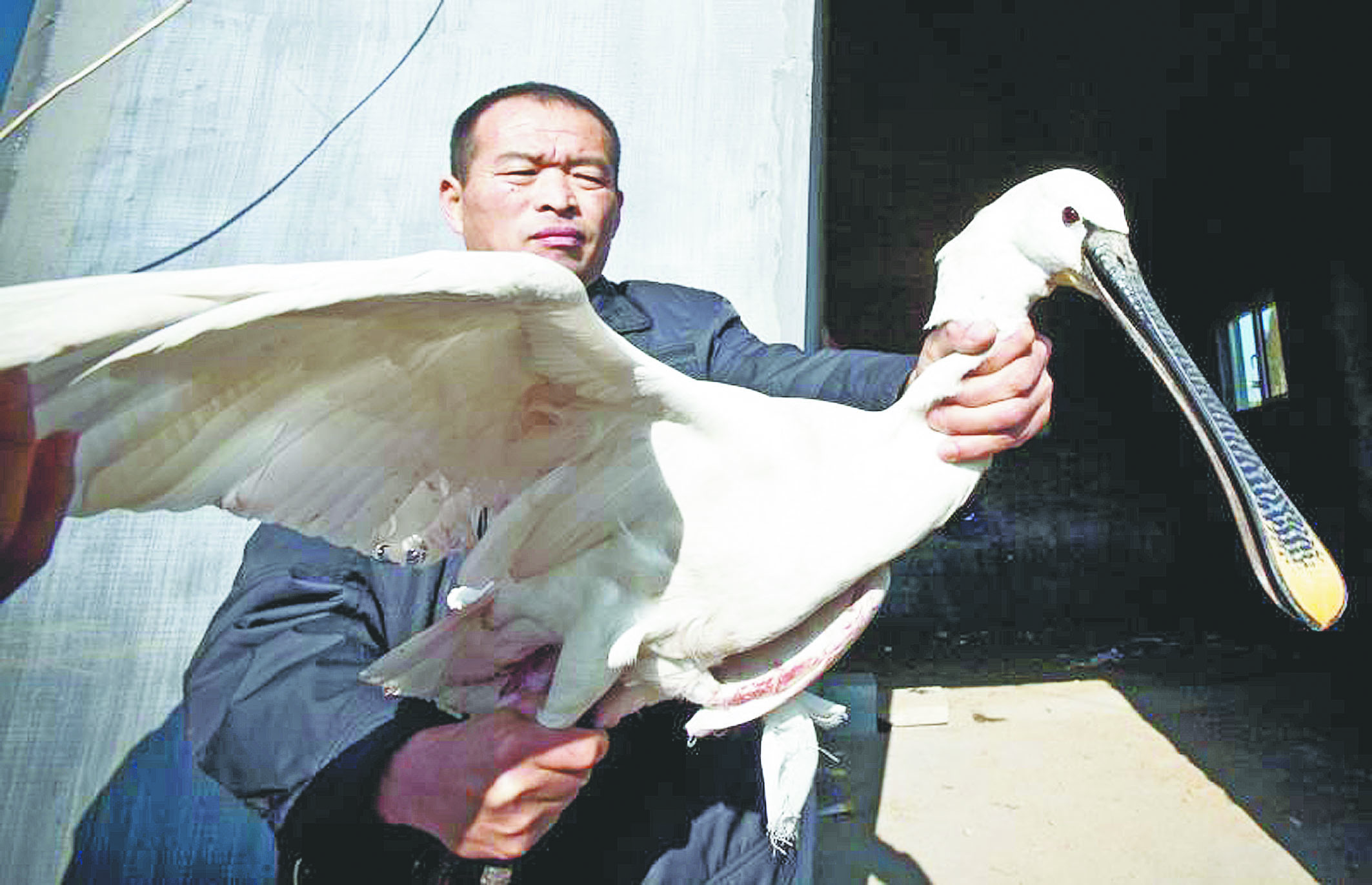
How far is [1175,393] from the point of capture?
1.26 meters

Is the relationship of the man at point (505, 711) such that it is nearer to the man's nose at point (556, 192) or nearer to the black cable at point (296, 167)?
the man's nose at point (556, 192)

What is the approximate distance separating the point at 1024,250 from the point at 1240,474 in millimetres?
447

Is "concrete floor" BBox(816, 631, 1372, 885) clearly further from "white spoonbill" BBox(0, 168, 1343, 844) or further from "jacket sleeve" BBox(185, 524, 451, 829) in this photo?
"jacket sleeve" BBox(185, 524, 451, 829)

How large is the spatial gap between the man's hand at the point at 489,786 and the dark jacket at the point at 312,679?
4 cm

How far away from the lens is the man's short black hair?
56.0 inches

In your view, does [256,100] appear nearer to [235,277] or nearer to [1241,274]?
[235,277]

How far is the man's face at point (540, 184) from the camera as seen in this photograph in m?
1.34

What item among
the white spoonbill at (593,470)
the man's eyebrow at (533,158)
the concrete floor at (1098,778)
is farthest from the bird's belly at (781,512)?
the concrete floor at (1098,778)

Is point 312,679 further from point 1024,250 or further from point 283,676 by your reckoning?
point 1024,250

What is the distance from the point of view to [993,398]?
1.07 metres

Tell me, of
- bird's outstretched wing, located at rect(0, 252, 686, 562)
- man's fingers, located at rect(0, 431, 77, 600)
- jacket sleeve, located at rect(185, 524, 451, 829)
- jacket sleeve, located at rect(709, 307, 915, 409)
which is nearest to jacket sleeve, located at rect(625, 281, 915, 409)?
jacket sleeve, located at rect(709, 307, 915, 409)

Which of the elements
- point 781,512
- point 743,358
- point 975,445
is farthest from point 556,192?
point 975,445

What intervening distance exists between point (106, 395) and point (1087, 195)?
130 cm

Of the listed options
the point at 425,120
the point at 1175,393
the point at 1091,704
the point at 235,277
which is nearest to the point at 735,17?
the point at 425,120
